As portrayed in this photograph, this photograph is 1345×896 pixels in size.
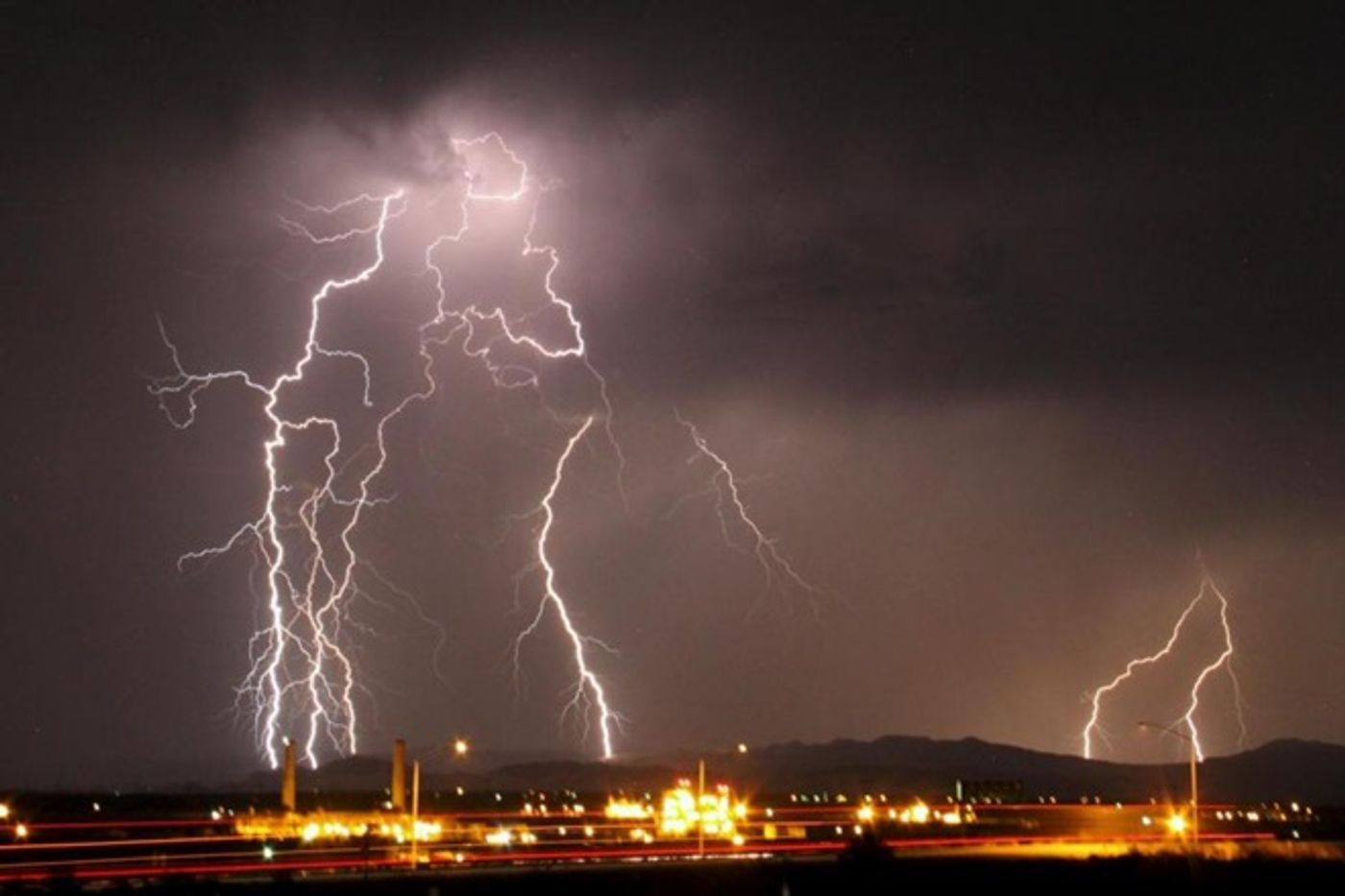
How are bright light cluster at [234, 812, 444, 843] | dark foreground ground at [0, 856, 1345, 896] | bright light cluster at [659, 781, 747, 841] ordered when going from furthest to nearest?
1. bright light cluster at [659, 781, 747, 841]
2. bright light cluster at [234, 812, 444, 843]
3. dark foreground ground at [0, 856, 1345, 896]

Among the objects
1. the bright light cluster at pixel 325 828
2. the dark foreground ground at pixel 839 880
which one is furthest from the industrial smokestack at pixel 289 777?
the dark foreground ground at pixel 839 880

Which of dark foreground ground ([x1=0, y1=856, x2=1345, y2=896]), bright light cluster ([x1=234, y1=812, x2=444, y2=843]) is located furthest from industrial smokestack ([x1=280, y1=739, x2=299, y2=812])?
dark foreground ground ([x1=0, y1=856, x2=1345, y2=896])

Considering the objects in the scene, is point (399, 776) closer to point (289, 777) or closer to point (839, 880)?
point (289, 777)

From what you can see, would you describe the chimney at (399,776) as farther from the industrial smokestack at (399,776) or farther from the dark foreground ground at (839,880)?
the dark foreground ground at (839,880)

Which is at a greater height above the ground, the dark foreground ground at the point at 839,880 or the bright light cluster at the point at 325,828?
the bright light cluster at the point at 325,828

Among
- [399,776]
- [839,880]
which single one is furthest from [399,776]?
[839,880]

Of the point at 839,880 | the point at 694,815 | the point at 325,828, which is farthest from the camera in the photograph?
the point at 694,815

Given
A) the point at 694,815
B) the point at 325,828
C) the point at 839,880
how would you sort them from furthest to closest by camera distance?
the point at 694,815
the point at 325,828
the point at 839,880

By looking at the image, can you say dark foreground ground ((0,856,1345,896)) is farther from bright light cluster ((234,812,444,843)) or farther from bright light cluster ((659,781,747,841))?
bright light cluster ((234,812,444,843))

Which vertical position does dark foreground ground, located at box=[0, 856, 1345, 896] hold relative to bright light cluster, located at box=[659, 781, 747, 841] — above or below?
below

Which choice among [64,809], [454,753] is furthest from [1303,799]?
[454,753]
